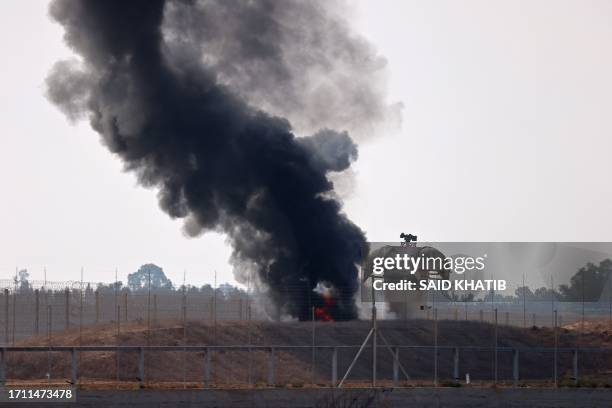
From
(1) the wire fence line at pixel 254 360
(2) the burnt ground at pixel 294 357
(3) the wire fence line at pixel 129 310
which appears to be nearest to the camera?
(1) the wire fence line at pixel 254 360

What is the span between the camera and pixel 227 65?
9994cm

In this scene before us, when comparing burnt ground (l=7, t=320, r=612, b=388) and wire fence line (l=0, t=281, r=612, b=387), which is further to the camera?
burnt ground (l=7, t=320, r=612, b=388)

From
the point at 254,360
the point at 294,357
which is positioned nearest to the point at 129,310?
the point at 294,357

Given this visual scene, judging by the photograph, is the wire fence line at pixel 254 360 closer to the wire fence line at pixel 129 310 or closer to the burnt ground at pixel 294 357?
the burnt ground at pixel 294 357

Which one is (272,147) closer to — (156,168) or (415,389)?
(156,168)

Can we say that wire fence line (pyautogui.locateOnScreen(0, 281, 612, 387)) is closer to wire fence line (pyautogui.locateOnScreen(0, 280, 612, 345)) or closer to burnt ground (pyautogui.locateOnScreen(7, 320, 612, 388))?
burnt ground (pyautogui.locateOnScreen(7, 320, 612, 388))

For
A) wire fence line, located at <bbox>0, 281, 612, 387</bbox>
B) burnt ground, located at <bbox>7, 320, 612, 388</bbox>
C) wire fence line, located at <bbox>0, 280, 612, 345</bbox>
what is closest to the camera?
wire fence line, located at <bbox>0, 281, 612, 387</bbox>

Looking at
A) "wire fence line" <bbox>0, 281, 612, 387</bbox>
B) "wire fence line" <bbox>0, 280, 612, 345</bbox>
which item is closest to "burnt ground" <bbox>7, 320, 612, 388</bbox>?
"wire fence line" <bbox>0, 281, 612, 387</bbox>

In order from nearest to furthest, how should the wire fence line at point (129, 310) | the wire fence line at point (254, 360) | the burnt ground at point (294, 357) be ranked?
the wire fence line at point (254, 360)
the burnt ground at point (294, 357)
the wire fence line at point (129, 310)

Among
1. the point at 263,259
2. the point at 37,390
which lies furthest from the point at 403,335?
the point at 37,390

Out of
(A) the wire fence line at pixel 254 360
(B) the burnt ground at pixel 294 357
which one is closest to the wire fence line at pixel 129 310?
(B) the burnt ground at pixel 294 357

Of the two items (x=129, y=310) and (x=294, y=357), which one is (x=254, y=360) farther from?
(x=129, y=310)

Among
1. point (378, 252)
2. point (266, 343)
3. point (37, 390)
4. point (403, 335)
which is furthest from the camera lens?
point (378, 252)

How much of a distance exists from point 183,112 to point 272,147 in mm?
7397
